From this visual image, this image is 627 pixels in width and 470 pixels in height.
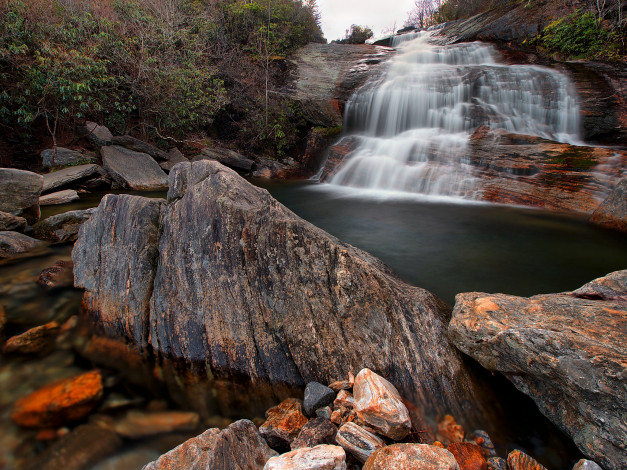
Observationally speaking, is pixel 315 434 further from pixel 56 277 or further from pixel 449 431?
pixel 56 277

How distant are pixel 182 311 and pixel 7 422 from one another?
1.42 meters

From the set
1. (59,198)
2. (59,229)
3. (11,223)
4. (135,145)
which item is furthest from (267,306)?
(135,145)

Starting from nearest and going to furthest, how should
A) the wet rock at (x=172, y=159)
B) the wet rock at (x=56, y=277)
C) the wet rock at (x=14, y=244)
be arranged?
the wet rock at (x=56, y=277)
the wet rock at (x=14, y=244)
the wet rock at (x=172, y=159)

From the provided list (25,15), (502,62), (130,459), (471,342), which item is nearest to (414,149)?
(502,62)

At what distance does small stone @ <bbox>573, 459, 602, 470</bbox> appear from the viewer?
1.78m

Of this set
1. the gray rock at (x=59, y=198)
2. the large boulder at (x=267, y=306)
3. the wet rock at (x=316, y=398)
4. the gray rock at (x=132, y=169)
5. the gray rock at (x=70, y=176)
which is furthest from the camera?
the gray rock at (x=132, y=169)

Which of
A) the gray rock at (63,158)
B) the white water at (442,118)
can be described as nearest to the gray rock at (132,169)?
the gray rock at (63,158)

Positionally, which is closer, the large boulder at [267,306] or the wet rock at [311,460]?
the wet rock at [311,460]

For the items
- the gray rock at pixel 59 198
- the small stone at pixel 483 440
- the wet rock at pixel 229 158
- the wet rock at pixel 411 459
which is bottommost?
the small stone at pixel 483 440

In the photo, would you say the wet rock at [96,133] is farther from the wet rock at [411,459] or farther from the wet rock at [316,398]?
the wet rock at [411,459]

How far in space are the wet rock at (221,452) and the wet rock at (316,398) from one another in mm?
364

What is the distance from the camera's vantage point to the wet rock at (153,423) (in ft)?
7.67

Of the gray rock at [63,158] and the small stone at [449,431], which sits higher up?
the gray rock at [63,158]

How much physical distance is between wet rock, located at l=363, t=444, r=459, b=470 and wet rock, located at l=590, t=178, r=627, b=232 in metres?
7.90
